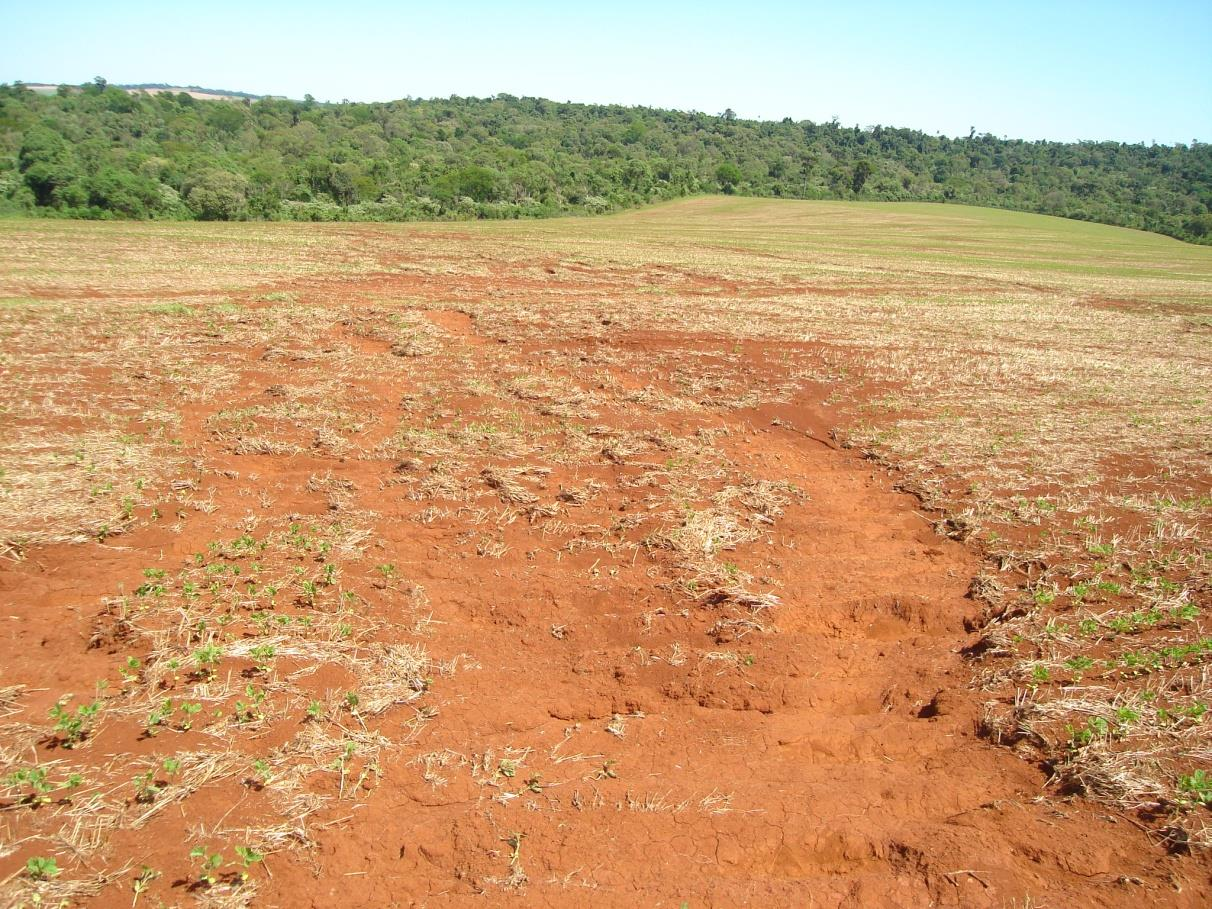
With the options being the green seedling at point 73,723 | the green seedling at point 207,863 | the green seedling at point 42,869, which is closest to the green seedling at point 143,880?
the green seedling at point 207,863

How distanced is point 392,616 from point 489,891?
294 cm

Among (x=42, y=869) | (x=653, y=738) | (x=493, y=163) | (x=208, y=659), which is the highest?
(x=493, y=163)

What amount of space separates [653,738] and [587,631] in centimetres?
142

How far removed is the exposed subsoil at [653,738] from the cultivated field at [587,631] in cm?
3

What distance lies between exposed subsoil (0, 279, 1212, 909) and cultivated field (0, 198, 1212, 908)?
0.09 feet

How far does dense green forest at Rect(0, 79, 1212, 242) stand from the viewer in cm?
5203

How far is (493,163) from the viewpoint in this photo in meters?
81.1

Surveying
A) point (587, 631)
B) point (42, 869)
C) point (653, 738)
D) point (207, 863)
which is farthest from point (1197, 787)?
point (42, 869)

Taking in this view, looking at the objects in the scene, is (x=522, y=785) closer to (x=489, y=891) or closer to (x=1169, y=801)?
(x=489, y=891)

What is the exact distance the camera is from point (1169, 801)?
14.3 ft

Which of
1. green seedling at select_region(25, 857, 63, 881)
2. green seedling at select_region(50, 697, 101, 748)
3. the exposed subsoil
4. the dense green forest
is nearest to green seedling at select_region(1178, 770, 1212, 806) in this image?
the exposed subsoil

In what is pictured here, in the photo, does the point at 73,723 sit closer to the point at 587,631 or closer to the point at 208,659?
the point at 208,659

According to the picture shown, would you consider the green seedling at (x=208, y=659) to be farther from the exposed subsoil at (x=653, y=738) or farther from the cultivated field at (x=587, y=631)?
the exposed subsoil at (x=653, y=738)

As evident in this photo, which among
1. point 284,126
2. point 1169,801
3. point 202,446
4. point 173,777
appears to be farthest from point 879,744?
point 284,126
